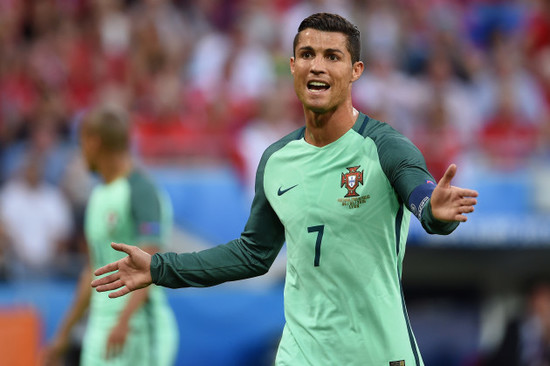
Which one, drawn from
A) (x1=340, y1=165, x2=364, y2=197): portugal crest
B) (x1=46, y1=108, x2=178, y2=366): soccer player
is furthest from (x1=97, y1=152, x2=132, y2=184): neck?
(x1=340, y1=165, x2=364, y2=197): portugal crest

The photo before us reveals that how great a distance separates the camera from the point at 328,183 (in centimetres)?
420

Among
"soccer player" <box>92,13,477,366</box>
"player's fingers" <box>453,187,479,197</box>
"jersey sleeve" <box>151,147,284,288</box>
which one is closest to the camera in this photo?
"player's fingers" <box>453,187,479,197</box>

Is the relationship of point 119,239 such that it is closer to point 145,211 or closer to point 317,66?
point 145,211

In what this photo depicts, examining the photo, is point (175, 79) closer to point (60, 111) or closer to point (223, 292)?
point (60, 111)

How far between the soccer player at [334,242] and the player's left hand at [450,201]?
522 mm

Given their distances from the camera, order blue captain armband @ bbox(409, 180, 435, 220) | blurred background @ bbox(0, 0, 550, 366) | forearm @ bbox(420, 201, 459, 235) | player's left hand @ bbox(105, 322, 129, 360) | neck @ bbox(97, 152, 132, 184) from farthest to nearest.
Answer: blurred background @ bbox(0, 0, 550, 366), neck @ bbox(97, 152, 132, 184), player's left hand @ bbox(105, 322, 129, 360), blue captain armband @ bbox(409, 180, 435, 220), forearm @ bbox(420, 201, 459, 235)

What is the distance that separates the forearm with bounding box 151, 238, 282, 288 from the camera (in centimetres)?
418

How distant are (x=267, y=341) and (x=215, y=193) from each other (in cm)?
171

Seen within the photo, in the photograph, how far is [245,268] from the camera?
439cm

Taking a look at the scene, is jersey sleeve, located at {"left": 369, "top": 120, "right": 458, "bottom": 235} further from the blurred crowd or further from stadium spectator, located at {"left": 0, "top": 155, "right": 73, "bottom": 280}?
stadium spectator, located at {"left": 0, "top": 155, "right": 73, "bottom": 280}

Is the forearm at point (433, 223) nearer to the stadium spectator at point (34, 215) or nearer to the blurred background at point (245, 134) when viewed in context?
the blurred background at point (245, 134)

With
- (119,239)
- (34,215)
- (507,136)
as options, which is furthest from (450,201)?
→ (507,136)

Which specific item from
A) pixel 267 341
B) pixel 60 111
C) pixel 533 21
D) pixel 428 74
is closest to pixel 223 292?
pixel 267 341

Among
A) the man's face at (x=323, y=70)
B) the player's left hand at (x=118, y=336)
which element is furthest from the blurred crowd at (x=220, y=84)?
the man's face at (x=323, y=70)
